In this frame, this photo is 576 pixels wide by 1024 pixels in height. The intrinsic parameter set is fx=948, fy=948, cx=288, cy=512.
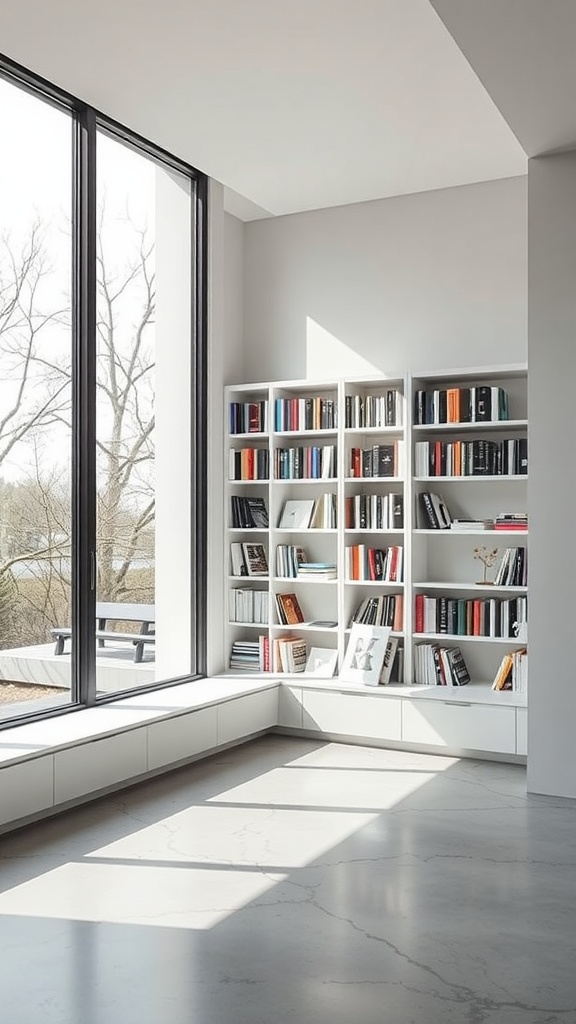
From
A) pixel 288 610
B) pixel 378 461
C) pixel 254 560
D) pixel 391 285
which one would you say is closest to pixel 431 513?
pixel 378 461

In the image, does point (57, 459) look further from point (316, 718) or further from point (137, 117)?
point (316, 718)

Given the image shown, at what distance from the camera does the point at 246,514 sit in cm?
641

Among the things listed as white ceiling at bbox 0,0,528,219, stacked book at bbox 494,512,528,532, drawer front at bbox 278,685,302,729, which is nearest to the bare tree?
white ceiling at bbox 0,0,528,219

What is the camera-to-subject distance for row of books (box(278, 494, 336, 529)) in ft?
20.2

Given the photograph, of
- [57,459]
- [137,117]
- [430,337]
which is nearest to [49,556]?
[57,459]

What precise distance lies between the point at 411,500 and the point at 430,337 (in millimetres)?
1108

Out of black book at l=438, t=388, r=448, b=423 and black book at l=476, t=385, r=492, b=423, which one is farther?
black book at l=438, t=388, r=448, b=423

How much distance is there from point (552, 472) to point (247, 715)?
7.70 feet

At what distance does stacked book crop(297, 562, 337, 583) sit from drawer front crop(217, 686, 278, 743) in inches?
29.5

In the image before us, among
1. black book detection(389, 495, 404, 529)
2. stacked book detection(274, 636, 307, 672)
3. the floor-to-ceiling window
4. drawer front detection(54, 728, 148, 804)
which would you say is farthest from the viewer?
stacked book detection(274, 636, 307, 672)

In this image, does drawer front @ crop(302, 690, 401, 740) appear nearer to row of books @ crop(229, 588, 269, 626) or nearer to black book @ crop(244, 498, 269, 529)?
row of books @ crop(229, 588, 269, 626)

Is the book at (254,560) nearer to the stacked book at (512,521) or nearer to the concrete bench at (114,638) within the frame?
the concrete bench at (114,638)

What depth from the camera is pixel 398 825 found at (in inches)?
168

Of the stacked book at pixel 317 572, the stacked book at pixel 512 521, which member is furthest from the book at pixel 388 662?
the stacked book at pixel 512 521
